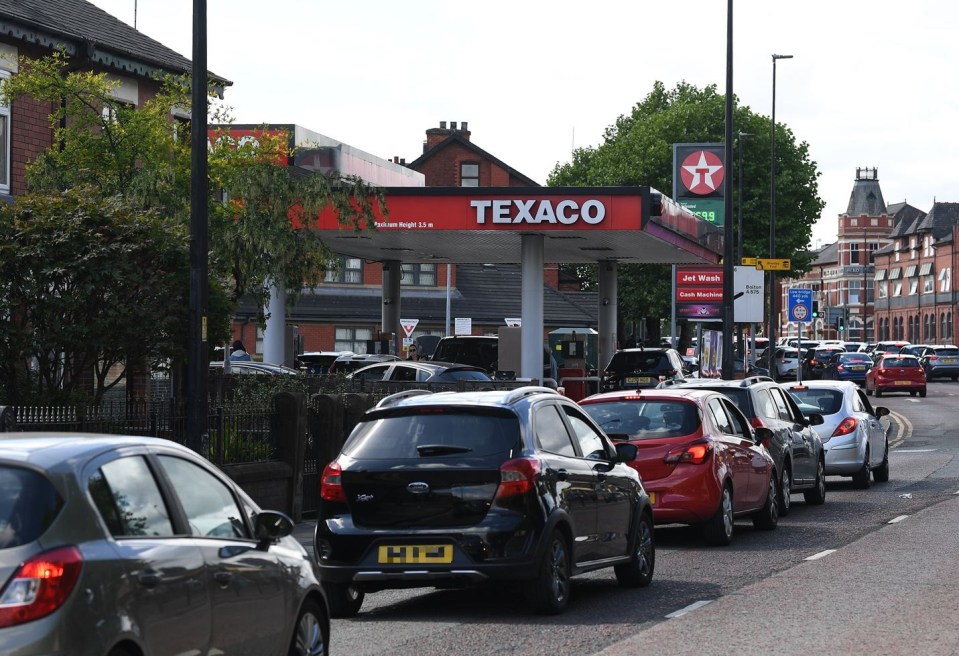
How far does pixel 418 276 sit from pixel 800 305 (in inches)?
1265

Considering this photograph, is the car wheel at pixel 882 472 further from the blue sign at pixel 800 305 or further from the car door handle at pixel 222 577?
A: the blue sign at pixel 800 305

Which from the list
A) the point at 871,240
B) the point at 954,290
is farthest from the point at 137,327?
the point at 871,240

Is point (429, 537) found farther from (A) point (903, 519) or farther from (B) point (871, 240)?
(B) point (871, 240)

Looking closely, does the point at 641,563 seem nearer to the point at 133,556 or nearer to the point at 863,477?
the point at 133,556

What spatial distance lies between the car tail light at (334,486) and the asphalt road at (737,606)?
863 millimetres

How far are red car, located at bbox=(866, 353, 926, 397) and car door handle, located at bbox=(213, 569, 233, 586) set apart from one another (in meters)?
60.0

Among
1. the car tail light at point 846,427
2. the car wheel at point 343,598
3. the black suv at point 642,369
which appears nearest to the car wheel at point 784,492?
the car tail light at point 846,427

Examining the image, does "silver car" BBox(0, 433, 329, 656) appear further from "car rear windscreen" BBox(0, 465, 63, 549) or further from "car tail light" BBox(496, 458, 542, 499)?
"car tail light" BBox(496, 458, 542, 499)

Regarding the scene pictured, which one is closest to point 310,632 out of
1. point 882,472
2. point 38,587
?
point 38,587

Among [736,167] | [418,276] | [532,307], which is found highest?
[736,167]

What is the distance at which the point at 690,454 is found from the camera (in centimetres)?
1565

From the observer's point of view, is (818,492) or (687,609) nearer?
(687,609)

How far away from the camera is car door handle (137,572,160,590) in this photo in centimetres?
604

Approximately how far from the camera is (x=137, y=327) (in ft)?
55.9
